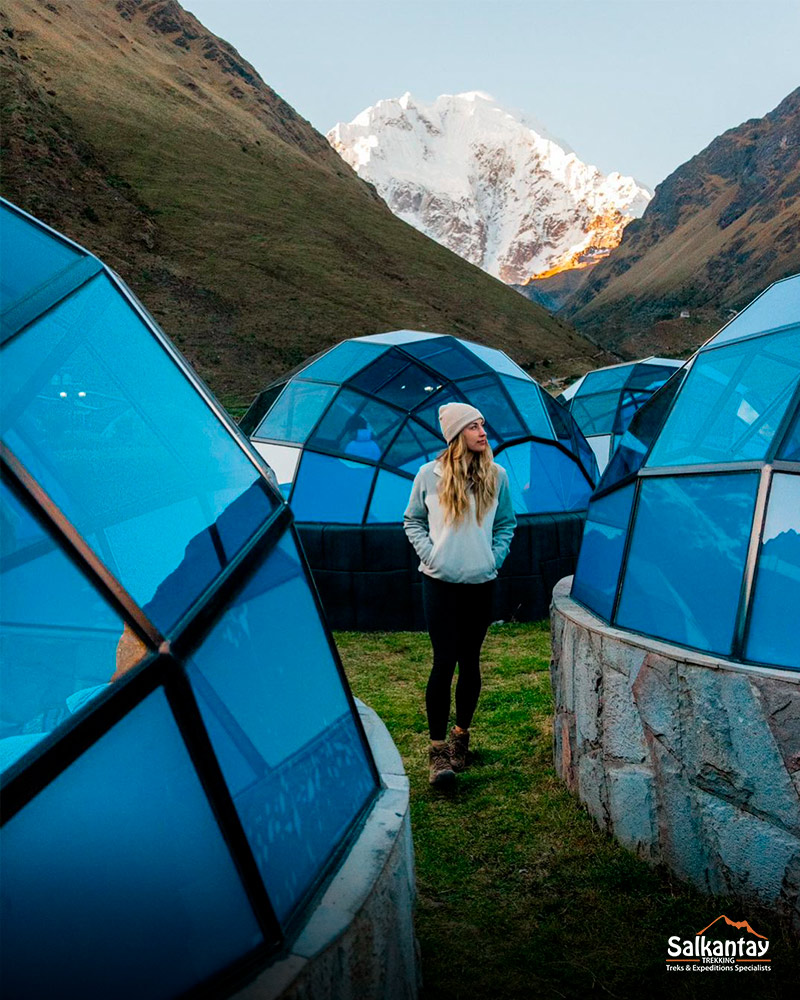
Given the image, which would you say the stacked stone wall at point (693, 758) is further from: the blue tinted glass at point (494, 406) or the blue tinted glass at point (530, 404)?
the blue tinted glass at point (530, 404)

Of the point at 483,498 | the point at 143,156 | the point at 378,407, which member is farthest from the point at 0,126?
the point at 483,498

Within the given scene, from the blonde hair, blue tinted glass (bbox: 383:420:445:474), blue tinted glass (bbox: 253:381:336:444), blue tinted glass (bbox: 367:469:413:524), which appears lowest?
blue tinted glass (bbox: 367:469:413:524)

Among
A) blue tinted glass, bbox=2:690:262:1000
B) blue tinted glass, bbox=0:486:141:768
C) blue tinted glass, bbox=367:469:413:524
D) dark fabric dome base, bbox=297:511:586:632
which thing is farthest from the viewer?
blue tinted glass, bbox=367:469:413:524

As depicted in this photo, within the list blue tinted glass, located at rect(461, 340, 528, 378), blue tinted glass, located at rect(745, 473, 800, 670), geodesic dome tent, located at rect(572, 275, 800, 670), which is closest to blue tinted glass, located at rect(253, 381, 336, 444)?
blue tinted glass, located at rect(461, 340, 528, 378)

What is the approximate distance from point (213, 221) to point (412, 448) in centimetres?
5020

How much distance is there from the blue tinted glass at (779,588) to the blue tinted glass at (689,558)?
0.08 m

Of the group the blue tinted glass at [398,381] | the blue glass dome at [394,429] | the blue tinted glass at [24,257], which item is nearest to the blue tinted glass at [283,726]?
the blue tinted glass at [24,257]

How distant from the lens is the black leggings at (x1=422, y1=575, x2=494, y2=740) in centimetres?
407

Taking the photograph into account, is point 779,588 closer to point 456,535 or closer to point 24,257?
point 456,535

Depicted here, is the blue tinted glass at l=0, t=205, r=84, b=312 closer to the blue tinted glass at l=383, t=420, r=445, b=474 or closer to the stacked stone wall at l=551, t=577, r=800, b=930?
the stacked stone wall at l=551, t=577, r=800, b=930

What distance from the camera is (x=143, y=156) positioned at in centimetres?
5728

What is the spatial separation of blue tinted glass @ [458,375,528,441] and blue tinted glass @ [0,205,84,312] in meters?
7.05

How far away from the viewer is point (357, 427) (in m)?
9.00

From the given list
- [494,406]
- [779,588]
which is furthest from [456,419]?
[494,406]
